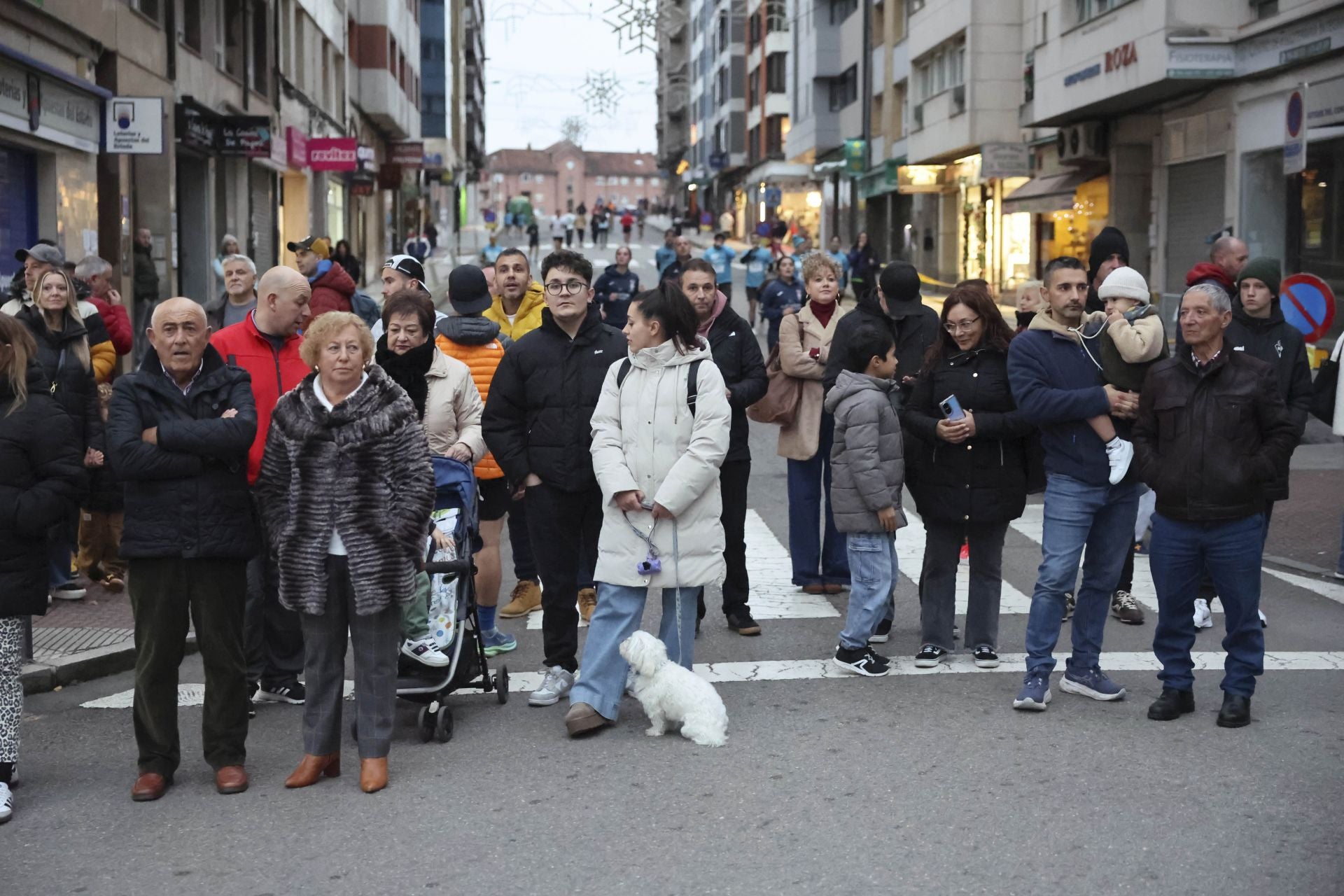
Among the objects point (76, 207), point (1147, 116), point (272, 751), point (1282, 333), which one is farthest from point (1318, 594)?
point (1147, 116)

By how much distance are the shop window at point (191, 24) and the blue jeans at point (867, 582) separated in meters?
20.0

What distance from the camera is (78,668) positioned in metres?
7.48

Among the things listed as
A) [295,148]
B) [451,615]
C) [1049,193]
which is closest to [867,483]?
[451,615]

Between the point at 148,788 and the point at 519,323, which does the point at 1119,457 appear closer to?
the point at 519,323

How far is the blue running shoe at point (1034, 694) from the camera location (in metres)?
6.61

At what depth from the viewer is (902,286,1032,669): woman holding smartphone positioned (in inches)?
280

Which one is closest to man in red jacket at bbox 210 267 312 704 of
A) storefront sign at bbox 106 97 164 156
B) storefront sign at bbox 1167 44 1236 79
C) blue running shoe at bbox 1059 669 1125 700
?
blue running shoe at bbox 1059 669 1125 700

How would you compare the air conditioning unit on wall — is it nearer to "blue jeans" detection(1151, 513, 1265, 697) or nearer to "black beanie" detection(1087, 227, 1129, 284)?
"black beanie" detection(1087, 227, 1129, 284)

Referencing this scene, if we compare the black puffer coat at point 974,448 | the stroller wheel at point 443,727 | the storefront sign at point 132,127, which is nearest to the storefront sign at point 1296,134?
the black puffer coat at point 974,448

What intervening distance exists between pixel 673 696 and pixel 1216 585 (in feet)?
7.63

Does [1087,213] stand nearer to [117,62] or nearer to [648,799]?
[117,62]

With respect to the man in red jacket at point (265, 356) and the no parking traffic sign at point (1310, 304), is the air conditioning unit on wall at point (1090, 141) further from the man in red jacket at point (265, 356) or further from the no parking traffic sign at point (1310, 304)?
the man in red jacket at point (265, 356)

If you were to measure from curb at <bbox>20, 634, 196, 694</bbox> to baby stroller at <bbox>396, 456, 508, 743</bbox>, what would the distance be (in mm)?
1636

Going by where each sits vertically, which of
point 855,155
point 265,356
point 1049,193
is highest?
point 855,155
